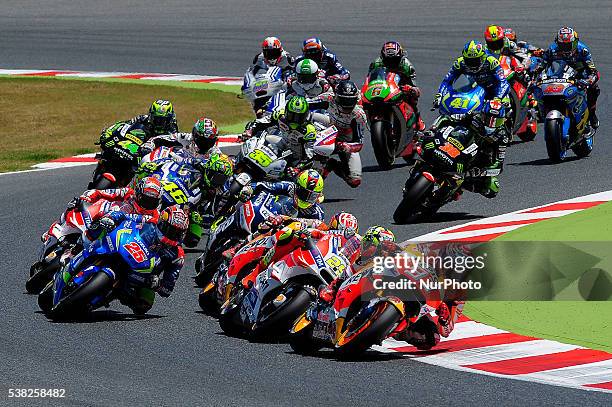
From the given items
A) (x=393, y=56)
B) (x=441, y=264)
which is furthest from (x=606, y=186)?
(x=441, y=264)

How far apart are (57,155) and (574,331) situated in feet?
46.3

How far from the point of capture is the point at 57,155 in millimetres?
25734

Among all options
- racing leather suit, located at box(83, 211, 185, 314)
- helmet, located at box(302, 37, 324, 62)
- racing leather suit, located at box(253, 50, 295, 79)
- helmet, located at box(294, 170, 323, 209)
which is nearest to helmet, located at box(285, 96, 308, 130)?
helmet, located at box(294, 170, 323, 209)

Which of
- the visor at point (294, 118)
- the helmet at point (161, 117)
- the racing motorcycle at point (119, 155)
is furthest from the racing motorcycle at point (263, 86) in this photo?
the visor at point (294, 118)

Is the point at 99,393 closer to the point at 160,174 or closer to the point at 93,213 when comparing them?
the point at 93,213

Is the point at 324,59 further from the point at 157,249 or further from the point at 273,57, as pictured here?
the point at 157,249

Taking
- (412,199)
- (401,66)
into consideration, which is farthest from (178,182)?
(401,66)

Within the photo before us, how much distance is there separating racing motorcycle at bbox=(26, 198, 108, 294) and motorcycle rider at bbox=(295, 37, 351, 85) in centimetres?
851

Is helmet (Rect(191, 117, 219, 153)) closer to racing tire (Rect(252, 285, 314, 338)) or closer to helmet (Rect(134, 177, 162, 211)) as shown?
helmet (Rect(134, 177, 162, 211))

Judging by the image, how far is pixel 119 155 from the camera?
19.0 m

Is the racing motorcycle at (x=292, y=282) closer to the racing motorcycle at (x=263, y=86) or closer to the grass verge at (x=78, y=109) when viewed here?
the racing motorcycle at (x=263, y=86)

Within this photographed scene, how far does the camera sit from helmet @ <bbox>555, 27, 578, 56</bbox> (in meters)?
23.6

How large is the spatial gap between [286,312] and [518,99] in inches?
502

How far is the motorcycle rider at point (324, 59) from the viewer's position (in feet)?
78.2
